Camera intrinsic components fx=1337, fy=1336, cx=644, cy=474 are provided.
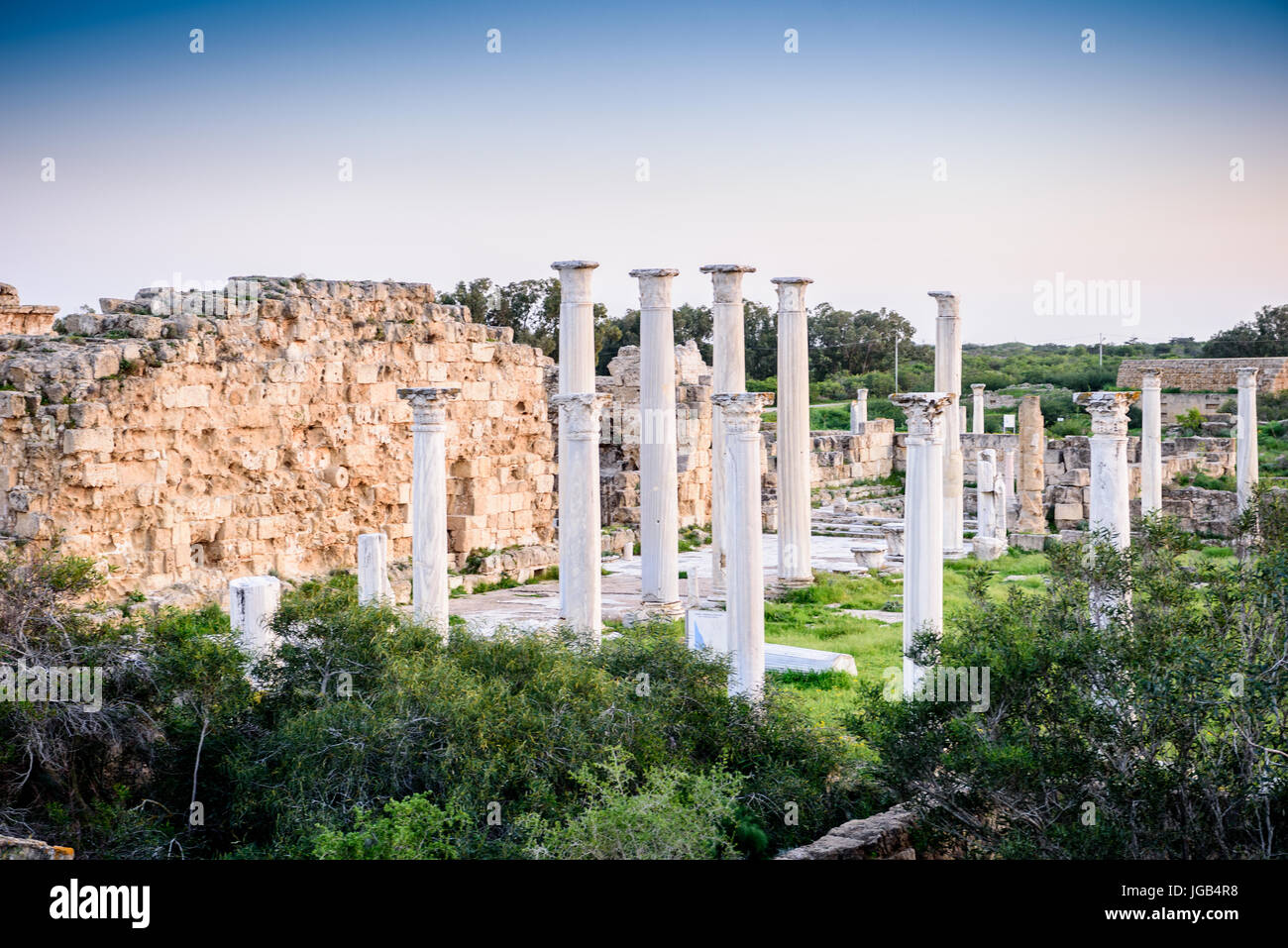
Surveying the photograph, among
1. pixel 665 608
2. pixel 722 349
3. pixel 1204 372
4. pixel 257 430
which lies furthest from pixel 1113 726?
pixel 1204 372

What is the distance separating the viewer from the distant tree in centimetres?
6062

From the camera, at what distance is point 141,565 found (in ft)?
60.2

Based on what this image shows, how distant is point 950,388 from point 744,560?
38.3 feet

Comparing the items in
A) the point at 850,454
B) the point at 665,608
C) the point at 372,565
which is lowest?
the point at 665,608

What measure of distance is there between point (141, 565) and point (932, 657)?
39.3 feet

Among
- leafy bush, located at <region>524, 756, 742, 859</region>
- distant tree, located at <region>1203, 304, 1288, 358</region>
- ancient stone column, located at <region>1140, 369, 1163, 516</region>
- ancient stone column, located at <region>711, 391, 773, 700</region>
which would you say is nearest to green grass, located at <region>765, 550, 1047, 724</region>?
ancient stone column, located at <region>711, 391, 773, 700</region>

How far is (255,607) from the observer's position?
13547 mm

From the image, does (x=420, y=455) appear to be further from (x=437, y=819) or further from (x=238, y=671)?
(x=437, y=819)

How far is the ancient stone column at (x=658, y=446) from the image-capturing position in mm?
18312

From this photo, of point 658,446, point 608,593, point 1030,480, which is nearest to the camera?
point 658,446

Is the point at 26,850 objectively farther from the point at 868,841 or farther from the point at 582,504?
the point at 582,504

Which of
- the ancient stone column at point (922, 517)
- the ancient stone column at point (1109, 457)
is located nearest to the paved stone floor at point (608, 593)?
the ancient stone column at point (922, 517)

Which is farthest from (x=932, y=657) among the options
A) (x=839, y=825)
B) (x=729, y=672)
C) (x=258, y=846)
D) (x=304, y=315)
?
(x=304, y=315)

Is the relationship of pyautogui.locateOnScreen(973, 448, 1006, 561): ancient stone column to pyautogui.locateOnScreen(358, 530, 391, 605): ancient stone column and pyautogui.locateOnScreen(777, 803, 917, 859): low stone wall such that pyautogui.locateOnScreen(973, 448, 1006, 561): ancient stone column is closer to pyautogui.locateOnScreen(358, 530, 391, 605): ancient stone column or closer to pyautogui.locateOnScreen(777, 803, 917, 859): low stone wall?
pyautogui.locateOnScreen(358, 530, 391, 605): ancient stone column
